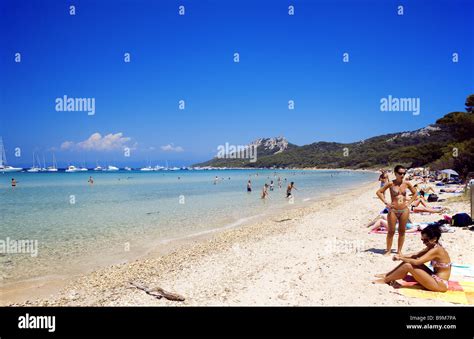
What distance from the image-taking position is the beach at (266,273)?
19.0 feet

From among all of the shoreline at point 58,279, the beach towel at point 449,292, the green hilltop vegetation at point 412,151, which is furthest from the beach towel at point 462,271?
the green hilltop vegetation at point 412,151

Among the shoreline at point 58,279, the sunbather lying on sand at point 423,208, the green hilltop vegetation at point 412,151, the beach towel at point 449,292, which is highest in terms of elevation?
the green hilltop vegetation at point 412,151

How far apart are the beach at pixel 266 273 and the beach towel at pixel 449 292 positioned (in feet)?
0.49

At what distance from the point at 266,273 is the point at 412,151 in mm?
69108

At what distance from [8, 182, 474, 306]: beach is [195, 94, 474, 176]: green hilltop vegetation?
1009 inches

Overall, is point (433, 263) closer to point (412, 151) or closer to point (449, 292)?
point (449, 292)

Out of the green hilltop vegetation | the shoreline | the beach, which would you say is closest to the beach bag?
the beach

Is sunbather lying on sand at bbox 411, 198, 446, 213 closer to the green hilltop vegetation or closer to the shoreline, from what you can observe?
the shoreline

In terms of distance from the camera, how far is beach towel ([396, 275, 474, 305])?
208 inches

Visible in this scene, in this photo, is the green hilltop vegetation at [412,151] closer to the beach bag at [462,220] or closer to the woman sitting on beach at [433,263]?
the beach bag at [462,220]

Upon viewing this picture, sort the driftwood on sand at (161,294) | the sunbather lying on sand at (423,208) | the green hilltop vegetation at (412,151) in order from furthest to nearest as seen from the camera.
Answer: the green hilltop vegetation at (412,151) → the sunbather lying on sand at (423,208) → the driftwood on sand at (161,294)

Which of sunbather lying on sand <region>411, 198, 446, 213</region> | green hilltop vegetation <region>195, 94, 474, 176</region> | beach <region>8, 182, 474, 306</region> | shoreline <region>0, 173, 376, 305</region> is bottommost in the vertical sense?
shoreline <region>0, 173, 376, 305</region>

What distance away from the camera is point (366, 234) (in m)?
10.7
